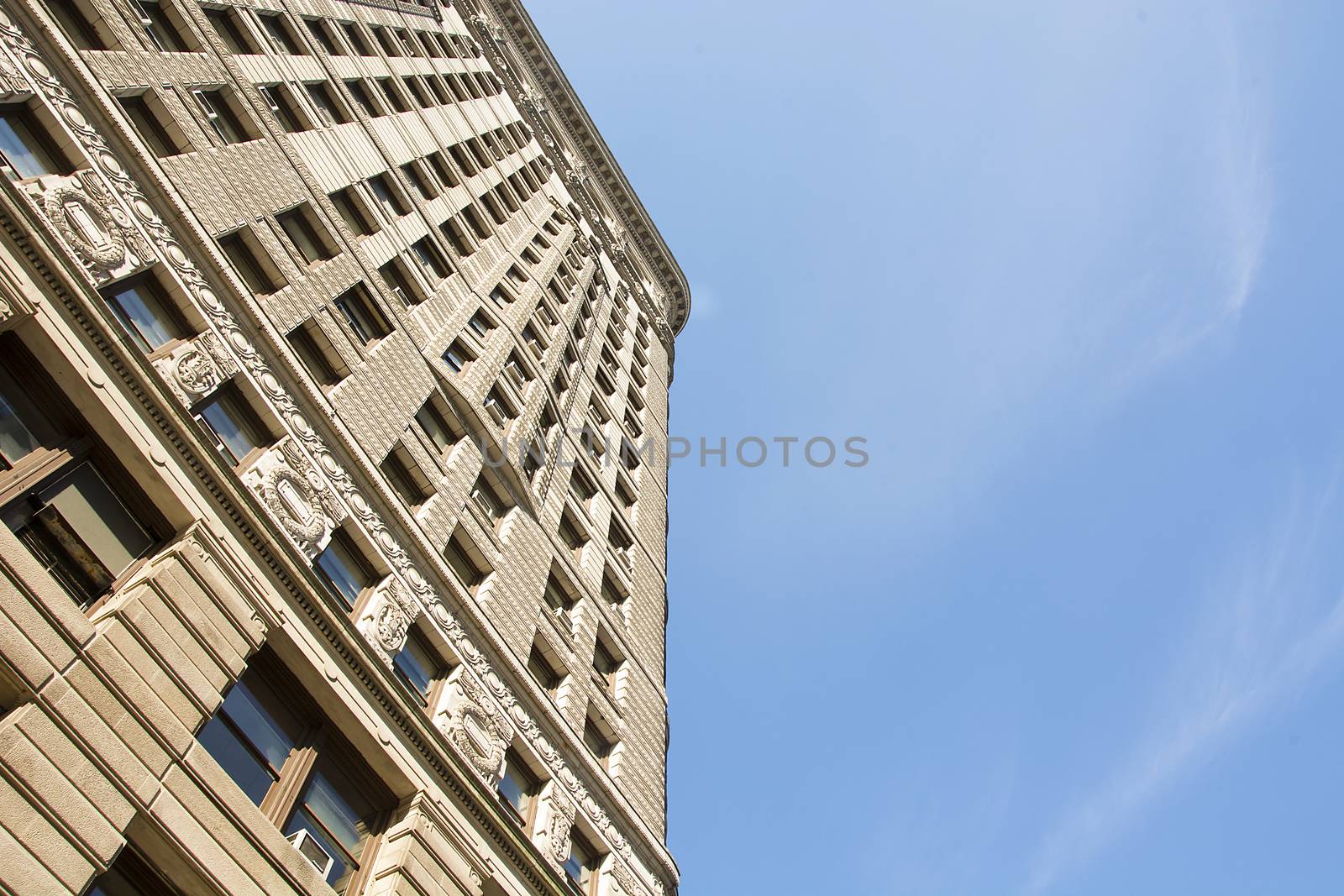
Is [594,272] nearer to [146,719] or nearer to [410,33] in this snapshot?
[410,33]

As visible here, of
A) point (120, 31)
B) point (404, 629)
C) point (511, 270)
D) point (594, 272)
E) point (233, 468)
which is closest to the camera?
point (233, 468)

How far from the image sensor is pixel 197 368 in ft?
50.3

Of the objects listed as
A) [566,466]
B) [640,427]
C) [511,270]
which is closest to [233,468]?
[566,466]

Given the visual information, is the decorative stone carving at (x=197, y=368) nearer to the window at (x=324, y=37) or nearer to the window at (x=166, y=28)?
the window at (x=166, y=28)

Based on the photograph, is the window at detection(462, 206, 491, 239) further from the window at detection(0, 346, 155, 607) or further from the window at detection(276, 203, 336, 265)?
the window at detection(0, 346, 155, 607)

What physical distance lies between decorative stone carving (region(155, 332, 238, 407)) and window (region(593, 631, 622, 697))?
12.2 metres

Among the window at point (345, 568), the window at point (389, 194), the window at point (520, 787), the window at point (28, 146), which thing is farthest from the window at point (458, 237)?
the window at point (520, 787)

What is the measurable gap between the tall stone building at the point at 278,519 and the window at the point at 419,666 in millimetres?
69

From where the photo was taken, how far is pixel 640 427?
41312 mm

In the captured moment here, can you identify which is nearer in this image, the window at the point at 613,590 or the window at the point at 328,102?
the window at the point at 328,102

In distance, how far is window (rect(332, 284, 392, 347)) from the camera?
2242 centimetres

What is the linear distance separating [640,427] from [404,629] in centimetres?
2498

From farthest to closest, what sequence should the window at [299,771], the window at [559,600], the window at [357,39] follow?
the window at [357,39] < the window at [559,600] < the window at [299,771]

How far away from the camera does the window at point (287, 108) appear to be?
25531mm
